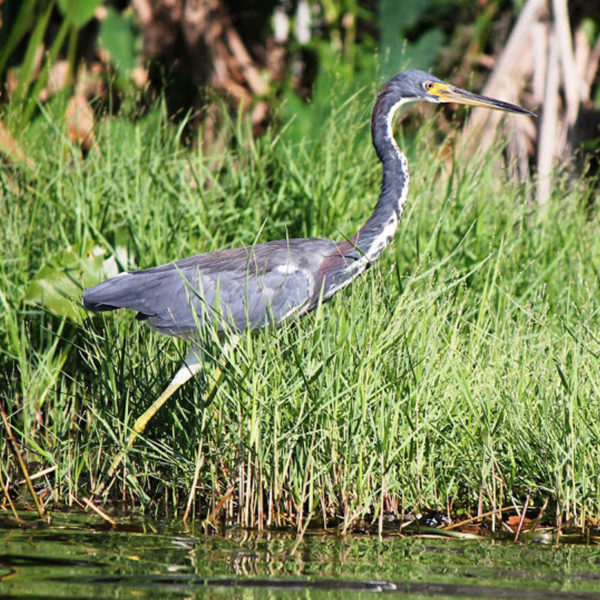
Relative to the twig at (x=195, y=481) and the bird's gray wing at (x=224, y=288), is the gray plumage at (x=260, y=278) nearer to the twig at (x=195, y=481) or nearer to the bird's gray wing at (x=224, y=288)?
the bird's gray wing at (x=224, y=288)

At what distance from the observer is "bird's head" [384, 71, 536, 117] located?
4878mm

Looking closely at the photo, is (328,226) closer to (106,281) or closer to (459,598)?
(106,281)

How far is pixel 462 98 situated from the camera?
5.04 m

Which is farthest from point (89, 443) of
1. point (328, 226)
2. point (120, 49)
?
point (120, 49)

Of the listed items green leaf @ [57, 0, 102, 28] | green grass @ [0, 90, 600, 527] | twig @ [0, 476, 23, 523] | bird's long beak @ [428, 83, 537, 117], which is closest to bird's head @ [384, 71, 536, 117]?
bird's long beak @ [428, 83, 537, 117]

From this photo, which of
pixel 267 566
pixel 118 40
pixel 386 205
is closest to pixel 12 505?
pixel 267 566

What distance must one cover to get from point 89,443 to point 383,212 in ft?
5.35

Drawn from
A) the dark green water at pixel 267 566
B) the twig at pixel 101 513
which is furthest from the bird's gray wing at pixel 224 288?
the dark green water at pixel 267 566

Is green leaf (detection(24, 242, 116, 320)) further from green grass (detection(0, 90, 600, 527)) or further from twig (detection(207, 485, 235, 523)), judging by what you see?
twig (detection(207, 485, 235, 523))

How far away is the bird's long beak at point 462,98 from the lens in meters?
4.97

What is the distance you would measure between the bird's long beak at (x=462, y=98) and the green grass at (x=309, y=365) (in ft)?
2.14

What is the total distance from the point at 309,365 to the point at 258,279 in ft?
2.62

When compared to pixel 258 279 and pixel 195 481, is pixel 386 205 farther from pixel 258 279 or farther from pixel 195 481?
pixel 195 481

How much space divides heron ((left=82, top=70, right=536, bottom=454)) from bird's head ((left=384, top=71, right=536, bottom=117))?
0.26 metres
